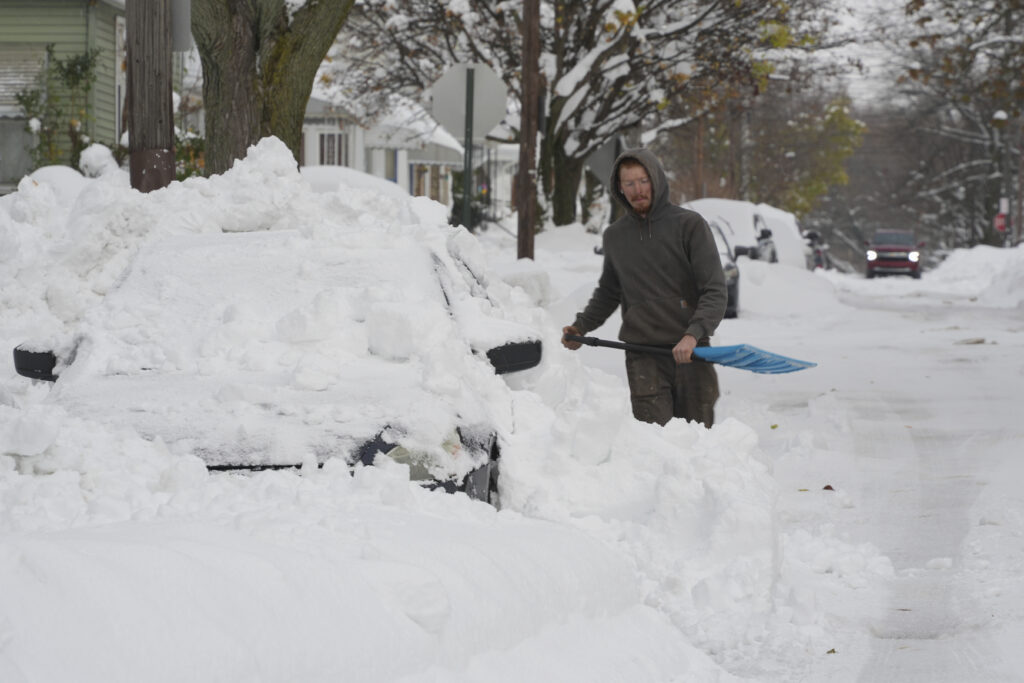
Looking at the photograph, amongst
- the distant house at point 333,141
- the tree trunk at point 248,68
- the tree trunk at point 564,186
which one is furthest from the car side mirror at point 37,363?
the distant house at point 333,141

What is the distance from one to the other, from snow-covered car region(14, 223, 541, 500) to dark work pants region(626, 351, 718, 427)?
1134 millimetres

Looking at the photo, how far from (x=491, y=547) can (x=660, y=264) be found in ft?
9.37

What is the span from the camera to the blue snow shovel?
6.52m

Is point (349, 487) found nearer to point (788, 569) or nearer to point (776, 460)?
point (788, 569)

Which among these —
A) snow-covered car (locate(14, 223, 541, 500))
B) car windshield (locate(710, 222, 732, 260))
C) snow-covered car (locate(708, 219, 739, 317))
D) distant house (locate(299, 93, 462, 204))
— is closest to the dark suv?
distant house (locate(299, 93, 462, 204))

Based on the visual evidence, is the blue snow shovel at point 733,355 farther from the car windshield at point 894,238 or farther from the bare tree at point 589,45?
the car windshield at point 894,238

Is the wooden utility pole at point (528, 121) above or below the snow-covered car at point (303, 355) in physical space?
above

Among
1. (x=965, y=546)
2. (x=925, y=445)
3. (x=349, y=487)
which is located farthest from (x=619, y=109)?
(x=349, y=487)

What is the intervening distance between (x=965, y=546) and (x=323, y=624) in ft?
12.2

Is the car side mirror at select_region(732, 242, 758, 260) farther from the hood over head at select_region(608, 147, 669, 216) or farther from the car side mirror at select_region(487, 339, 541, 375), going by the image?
the car side mirror at select_region(487, 339, 541, 375)

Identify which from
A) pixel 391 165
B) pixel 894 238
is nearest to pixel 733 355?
pixel 391 165

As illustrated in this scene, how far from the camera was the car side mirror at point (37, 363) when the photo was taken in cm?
Result: 544

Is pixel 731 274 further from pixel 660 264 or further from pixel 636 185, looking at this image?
pixel 636 185

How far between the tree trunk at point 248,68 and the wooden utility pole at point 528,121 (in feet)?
15.6
